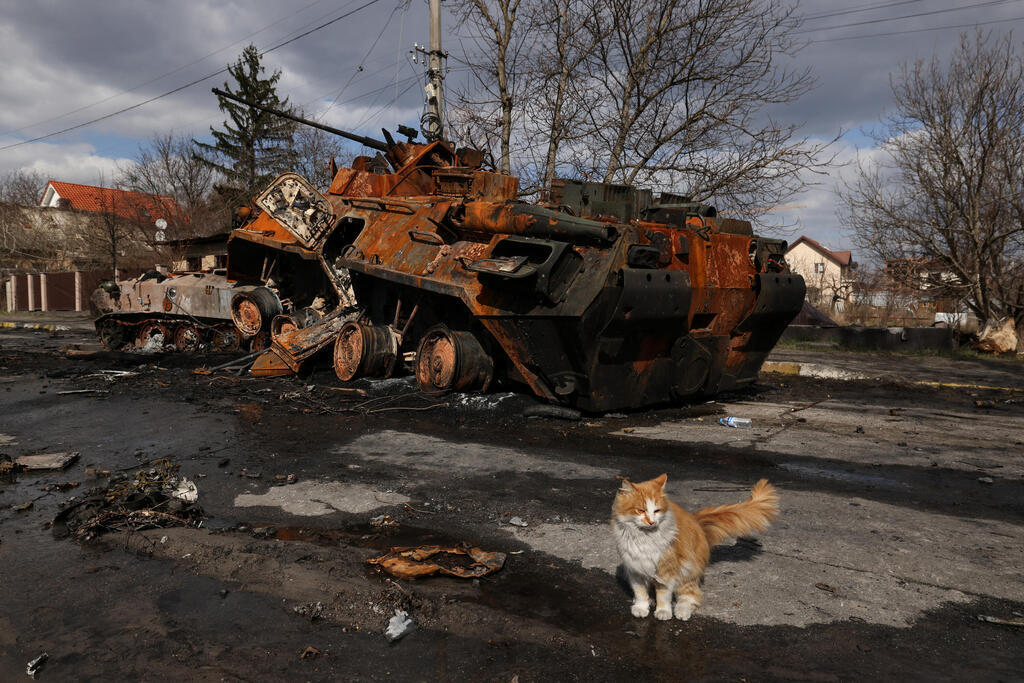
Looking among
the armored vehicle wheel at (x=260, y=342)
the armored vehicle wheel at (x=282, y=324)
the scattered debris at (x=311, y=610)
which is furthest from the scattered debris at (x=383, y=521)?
the armored vehicle wheel at (x=260, y=342)

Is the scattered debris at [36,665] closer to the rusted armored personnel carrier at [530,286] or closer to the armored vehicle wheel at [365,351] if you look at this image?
the rusted armored personnel carrier at [530,286]

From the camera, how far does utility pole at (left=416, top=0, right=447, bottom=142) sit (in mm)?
13945

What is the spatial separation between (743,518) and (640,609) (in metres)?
0.67

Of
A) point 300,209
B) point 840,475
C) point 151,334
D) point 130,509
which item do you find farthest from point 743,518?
point 151,334

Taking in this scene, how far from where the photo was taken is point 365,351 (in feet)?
29.4

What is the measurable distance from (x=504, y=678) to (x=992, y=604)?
91.5 inches

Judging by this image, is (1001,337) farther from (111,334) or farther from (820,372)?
(111,334)

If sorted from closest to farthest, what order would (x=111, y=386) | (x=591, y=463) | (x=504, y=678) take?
(x=504, y=678), (x=591, y=463), (x=111, y=386)

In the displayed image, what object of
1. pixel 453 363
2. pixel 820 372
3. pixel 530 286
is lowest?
pixel 820 372

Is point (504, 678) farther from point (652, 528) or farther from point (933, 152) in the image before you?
point (933, 152)

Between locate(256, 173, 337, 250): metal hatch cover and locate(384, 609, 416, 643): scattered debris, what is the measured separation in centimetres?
842

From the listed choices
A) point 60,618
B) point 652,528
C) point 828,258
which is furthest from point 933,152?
point 828,258

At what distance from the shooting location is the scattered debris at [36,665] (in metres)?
2.72

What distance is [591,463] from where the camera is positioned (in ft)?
19.0
